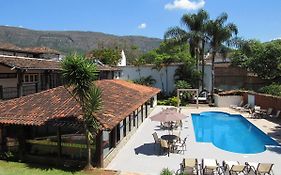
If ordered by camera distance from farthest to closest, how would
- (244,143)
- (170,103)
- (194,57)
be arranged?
(194,57)
(170,103)
(244,143)

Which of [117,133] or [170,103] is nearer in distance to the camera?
[117,133]

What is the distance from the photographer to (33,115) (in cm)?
1702

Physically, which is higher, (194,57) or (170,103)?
(194,57)

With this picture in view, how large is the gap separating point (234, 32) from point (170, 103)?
13225 mm

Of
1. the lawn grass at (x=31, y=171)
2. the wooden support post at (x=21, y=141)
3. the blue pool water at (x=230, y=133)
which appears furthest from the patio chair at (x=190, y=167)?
the wooden support post at (x=21, y=141)

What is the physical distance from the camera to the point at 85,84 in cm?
1486

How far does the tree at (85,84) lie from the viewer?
1463 centimetres

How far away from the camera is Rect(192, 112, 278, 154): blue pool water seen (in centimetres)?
2189

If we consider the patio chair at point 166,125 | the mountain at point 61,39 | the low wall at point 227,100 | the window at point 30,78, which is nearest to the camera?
the window at point 30,78

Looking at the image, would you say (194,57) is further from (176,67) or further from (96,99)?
(96,99)

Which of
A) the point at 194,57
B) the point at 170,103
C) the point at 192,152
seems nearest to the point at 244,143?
the point at 192,152

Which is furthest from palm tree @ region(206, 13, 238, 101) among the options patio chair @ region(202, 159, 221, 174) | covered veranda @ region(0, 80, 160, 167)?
patio chair @ region(202, 159, 221, 174)

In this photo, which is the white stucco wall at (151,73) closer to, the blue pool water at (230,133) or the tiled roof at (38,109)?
the blue pool water at (230,133)

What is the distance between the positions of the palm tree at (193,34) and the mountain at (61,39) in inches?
2583
